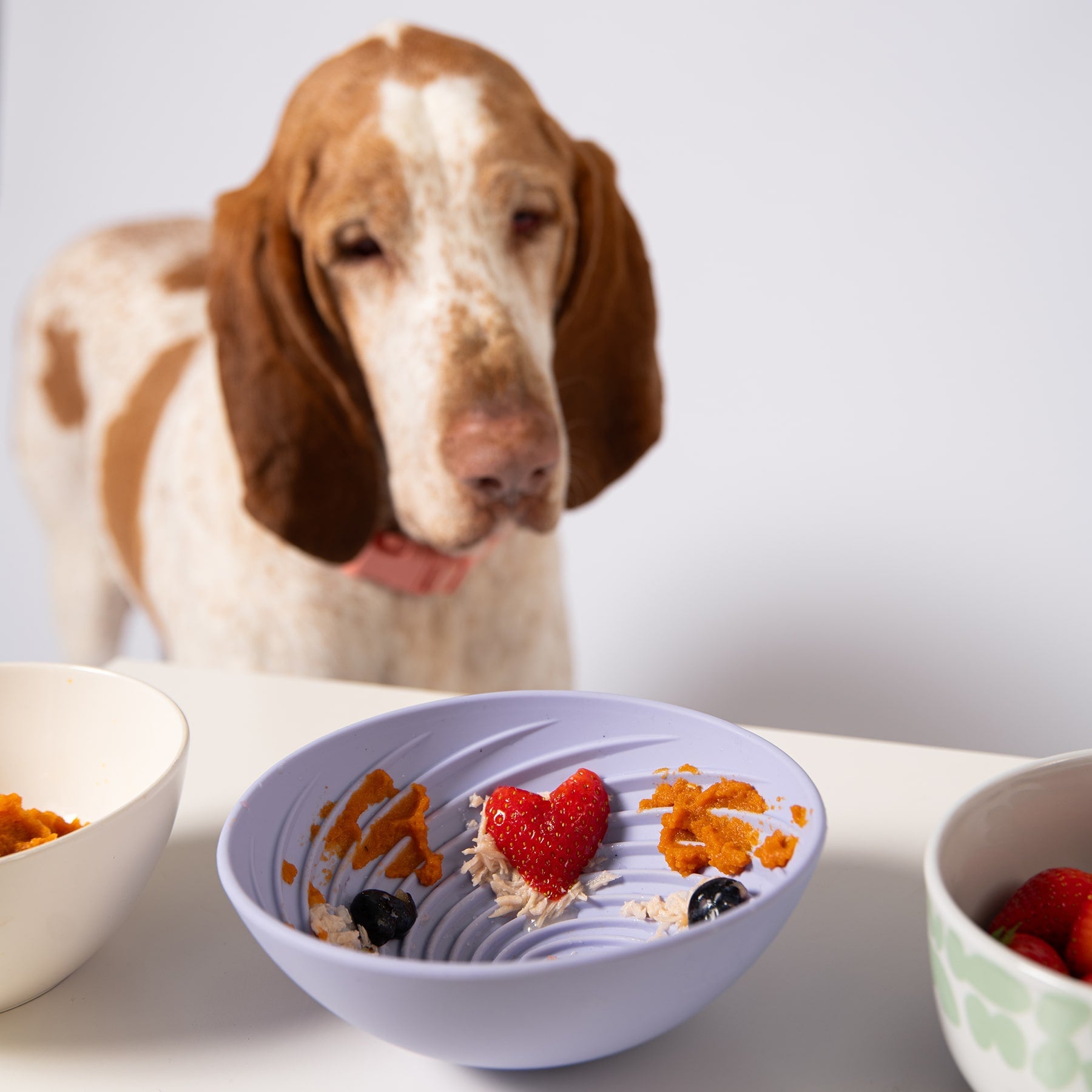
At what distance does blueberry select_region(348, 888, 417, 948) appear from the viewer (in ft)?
2.00

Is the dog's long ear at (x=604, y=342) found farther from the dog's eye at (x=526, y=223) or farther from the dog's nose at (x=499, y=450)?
the dog's nose at (x=499, y=450)

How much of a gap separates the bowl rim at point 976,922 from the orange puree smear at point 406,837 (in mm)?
274

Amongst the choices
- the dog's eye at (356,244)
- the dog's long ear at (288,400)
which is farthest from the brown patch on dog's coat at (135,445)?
the dog's eye at (356,244)

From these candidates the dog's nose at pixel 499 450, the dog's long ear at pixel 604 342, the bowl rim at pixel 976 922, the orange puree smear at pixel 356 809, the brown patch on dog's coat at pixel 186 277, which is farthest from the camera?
the brown patch on dog's coat at pixel 186 277

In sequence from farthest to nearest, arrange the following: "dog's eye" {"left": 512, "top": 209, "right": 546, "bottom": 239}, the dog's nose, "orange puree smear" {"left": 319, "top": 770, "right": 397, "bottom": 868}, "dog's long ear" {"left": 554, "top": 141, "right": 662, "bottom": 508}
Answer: "dog's long ear" {"left": 554, "top": 141, "right": 662, "bottom": 508} → "dog's eye" {"left": 512, "top": 209, "right": 546, "bottom": 239} → the dog's nose → "orange puree smear" {"left": 319, "top": 770, "right": 397, "bottom": 868}

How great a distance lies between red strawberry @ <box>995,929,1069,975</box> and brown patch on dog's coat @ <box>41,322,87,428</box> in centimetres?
163

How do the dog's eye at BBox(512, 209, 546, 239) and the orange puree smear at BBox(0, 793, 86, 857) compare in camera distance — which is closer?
the orange puree smear at BBox(0, 793, 86, 857)

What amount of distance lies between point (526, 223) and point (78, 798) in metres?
0.72

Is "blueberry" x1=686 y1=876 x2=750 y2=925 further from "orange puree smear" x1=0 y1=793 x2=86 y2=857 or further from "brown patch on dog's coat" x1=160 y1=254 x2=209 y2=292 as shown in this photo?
"brown patch on dog's coat" x1=160 y1=254 x2=209 y2=292

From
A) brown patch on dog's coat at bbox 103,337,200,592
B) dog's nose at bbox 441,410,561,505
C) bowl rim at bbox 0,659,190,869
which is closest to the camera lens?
bowl rim at bbox 0,659,190,869

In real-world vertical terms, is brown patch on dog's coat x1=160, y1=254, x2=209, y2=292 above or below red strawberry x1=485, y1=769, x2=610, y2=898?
above

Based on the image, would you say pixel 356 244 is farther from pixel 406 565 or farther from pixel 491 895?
pixel 491 895

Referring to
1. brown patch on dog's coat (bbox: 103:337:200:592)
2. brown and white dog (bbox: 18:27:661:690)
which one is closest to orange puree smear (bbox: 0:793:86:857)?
brown and white dog (bbox: 18:27:661:690)

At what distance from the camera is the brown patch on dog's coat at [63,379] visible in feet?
6.01
